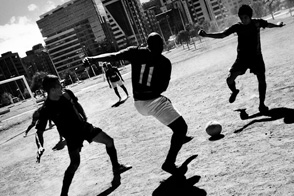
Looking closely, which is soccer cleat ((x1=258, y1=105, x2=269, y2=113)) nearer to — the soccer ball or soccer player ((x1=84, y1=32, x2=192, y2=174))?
the soccer ball

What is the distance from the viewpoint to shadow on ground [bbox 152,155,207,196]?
11.3ft

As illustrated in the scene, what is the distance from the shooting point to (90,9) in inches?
6703

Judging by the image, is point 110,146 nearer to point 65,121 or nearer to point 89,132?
point 89,132

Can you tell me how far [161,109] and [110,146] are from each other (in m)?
1.41

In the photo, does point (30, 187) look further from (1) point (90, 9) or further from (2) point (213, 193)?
(1) point (90, 9)

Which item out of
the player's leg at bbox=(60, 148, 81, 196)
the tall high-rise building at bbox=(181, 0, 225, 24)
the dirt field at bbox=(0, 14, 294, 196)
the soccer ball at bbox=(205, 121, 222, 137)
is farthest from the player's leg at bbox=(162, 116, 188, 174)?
the tall high-rise building at bbox=(181, 0, 225, 24)

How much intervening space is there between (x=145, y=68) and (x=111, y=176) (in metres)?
2.36

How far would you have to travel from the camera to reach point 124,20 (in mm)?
179750

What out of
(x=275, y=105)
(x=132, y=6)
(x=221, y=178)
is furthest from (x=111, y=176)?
(x=132, y=6)

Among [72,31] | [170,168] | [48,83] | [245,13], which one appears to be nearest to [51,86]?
[48,83]

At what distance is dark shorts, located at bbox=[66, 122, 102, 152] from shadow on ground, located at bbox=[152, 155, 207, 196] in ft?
4.68

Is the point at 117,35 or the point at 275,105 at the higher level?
the point at 117,35

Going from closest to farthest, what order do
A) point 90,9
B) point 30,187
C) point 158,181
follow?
point 158,181, point 30,187, point 90,9

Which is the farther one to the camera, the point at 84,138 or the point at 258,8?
the point at 258,8
